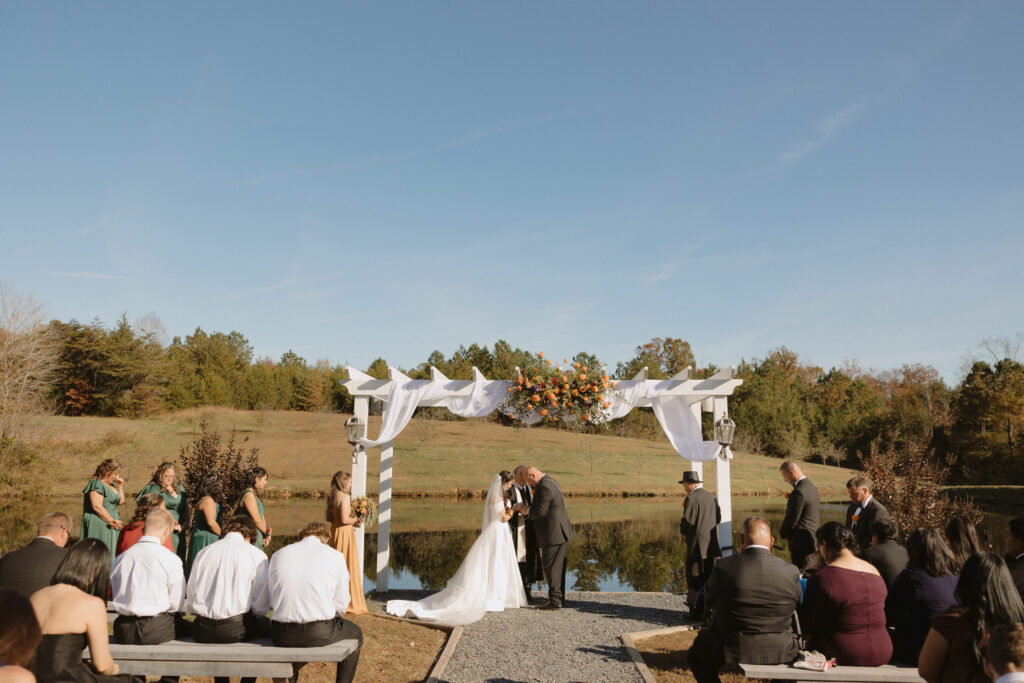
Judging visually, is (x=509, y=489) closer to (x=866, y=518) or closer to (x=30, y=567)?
(x=866, y=518)

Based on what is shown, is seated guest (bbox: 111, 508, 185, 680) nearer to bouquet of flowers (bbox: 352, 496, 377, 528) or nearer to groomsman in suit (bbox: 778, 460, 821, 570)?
bouquet of flowers (bbox: 352, 496, 377, 528)

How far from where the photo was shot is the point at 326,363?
233 feet

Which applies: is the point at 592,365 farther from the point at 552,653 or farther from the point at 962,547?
the point at 962,547

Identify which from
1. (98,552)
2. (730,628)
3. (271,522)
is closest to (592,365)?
(730,628)

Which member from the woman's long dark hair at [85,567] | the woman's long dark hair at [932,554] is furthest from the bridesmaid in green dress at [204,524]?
the woman's long dark hair at [932,554]

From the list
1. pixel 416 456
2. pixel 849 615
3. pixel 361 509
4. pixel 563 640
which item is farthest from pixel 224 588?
pixel 416 456

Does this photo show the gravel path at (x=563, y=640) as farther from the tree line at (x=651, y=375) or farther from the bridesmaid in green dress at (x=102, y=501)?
the tree line at (x=651, y=375)

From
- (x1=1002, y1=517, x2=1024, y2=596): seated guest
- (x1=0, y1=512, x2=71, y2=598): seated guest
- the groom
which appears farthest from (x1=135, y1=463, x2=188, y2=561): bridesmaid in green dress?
(x1=1002, y1=517, x2=1024, y2=596): seated guest

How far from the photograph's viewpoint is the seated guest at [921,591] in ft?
15.5

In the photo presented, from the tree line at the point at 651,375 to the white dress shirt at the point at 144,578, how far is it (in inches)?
1077

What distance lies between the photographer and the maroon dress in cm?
451

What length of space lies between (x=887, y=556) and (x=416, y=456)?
114 ft

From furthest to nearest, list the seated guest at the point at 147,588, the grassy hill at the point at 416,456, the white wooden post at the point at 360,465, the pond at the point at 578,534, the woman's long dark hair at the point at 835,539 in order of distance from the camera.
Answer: the grassy hill at the point at 416,456
the pond at the point at 578,534
the white wooden post at the point at 360,465
the seated guest at the point at 147,588
the woman's long dark hair at the point at 835,539

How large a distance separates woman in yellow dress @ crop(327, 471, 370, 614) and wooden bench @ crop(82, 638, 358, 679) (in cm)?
366
